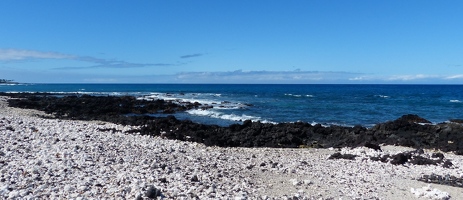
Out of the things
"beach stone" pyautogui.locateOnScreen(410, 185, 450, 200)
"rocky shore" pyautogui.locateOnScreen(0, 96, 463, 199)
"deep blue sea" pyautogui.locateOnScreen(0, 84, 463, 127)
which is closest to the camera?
"rocky shore" pyautogui.locateOnScreen(0, 96, 463, 199)

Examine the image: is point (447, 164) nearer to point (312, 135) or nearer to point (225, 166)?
point (312, 135)

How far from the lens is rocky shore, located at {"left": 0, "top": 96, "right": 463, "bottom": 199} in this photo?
7.32m

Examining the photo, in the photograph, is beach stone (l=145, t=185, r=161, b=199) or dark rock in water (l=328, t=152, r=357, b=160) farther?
dark rock in water (l=328, t=152, r=357, b=160)

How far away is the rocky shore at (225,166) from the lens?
24.0 ft


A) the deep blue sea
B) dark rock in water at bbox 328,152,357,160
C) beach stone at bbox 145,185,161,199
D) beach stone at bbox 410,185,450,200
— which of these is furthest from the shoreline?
beach stone at bbox 145,185,161,199

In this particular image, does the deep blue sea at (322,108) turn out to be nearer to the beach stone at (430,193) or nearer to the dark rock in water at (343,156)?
the dark rock in water at (343,156)

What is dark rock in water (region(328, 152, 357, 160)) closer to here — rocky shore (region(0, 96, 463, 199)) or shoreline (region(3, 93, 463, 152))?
rocky shore (region(0, 96, 463, 199))

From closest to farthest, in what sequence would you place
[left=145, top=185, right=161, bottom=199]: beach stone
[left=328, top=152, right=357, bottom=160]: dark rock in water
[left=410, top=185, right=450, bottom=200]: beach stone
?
[left=145, top=185, right=161, bottom=199]: beach stone → [left=410, top=185, right=450, bottom=200]: beach stone → [left=328, top=152, right=357, bottom=160]: dark rock in water

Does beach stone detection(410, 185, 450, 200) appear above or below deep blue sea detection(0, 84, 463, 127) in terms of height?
above

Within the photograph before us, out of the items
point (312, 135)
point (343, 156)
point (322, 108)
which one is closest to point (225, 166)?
point (343, 156)

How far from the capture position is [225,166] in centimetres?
1052

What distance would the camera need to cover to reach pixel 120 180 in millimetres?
7629

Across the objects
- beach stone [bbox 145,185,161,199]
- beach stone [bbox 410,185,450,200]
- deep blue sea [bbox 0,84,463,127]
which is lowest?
deep blue sea [bbox 0,84,463,127]

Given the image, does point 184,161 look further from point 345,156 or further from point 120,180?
point 345,156
